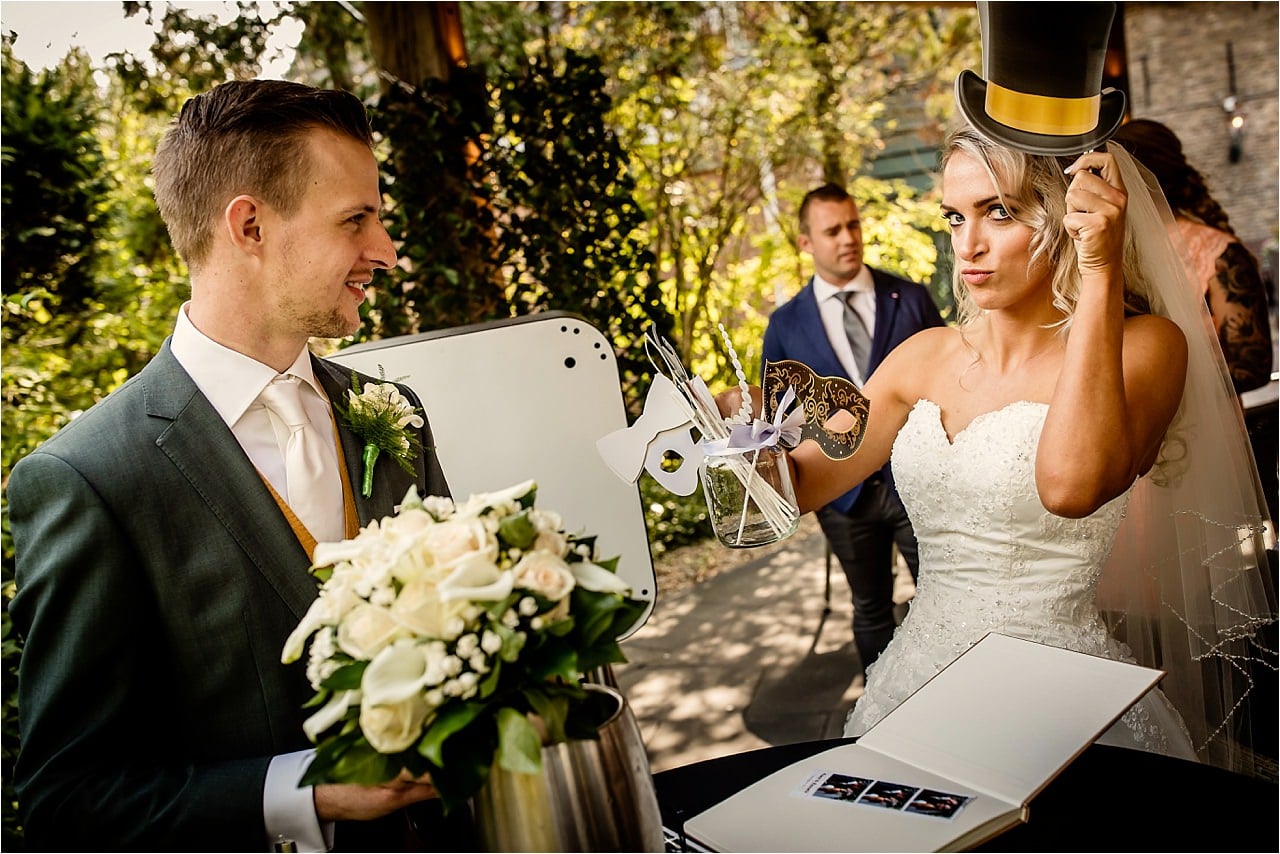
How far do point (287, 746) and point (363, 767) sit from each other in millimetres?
563

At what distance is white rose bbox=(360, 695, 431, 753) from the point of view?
0.87 metres

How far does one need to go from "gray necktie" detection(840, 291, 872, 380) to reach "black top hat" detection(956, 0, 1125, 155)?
2.68m

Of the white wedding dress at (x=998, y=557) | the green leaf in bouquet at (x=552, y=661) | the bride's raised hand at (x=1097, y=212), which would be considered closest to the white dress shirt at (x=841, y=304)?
the white wedding dress at (x=998, y=557)

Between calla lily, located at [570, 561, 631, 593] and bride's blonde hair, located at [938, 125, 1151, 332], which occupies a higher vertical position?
bride's blonde hair, located at [938, 125, 1151, 332]

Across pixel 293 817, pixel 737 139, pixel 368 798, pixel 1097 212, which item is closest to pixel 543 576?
pixel 368 798

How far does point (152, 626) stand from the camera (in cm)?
134

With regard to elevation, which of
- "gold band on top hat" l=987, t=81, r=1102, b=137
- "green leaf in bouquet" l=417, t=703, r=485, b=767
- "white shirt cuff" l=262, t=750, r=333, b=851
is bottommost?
"white shirt cuff" l=262, t=750, r=333, b=851

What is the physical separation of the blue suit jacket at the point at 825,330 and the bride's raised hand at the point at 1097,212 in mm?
2155

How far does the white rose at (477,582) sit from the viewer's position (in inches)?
33.8

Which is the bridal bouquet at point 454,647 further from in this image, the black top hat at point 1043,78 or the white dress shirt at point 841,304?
the white dress shirt at point 841,304

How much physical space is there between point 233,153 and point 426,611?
3.18ft

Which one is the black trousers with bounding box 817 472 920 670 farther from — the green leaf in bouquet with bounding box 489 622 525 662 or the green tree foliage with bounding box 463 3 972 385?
the green leaf in bouquet with bounding box 489 622 525 662

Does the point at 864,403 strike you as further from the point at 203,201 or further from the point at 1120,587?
the point at 203,201

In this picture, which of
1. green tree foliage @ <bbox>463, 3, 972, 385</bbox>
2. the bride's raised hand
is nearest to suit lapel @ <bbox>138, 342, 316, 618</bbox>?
the bride's raised hand
